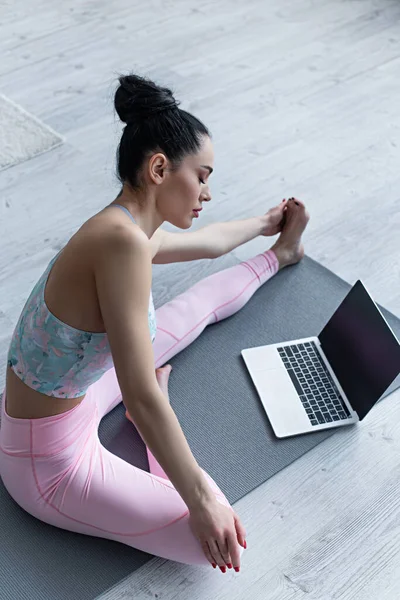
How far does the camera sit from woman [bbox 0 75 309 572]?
1113mm

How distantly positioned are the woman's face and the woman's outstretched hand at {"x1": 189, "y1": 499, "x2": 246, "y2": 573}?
0.47 meters

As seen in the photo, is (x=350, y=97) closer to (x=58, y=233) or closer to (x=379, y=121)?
(x=379, y=121)

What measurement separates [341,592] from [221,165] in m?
1.47

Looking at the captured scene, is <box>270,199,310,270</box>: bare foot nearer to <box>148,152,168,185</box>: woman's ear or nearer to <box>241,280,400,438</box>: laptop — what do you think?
<box>241,280,400,438</box>: laptop

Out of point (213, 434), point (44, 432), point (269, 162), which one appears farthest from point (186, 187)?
point (269, 162)

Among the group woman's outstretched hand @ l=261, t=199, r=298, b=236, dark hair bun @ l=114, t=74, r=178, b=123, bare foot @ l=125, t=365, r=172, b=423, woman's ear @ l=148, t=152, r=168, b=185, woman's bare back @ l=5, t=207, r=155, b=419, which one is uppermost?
dark hair bun @ l=114, t=74, r=178, b=123

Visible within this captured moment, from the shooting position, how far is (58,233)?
→ 84.9 inches

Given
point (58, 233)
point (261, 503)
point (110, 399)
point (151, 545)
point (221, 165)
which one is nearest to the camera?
point (151, 545)

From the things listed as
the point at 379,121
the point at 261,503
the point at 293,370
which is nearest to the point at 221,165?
the point at 379,121

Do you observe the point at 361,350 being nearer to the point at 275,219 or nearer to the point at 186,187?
the point at 275,219

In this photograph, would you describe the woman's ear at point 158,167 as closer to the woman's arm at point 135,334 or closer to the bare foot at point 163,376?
the woman's arm at point 135,334

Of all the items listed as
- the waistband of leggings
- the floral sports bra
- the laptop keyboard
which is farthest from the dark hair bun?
the laptop keyboard

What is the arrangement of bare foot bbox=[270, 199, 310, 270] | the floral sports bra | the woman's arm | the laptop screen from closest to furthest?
1. the woman's arm
2. the floral sports bra
3. the laptop screen
4. bare foot bbox=[270, 199, 310, 270]

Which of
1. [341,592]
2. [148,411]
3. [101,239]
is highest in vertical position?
[101,239]
